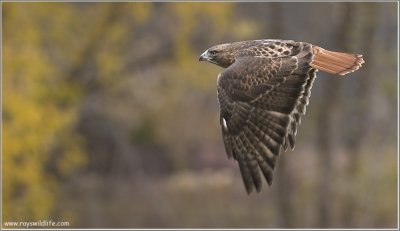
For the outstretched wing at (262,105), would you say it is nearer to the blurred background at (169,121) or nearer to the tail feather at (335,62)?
the tail feather at (335,62)

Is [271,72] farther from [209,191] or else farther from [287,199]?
[209,191]

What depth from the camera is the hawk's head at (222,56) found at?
22.6 feet

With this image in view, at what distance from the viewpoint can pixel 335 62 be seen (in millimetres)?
6215

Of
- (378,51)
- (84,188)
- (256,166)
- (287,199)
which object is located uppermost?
(256,166)

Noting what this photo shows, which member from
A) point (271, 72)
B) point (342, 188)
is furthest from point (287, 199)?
point (271, 72)

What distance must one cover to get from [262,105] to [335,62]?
58 cm

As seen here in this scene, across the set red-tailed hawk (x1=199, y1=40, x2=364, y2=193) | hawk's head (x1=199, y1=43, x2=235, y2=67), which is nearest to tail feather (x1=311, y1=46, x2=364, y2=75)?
red-tailed hawk (x1=199, y1=40, x2=364, y2=193)

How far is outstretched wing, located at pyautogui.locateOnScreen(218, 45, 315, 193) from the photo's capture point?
6.19 meters

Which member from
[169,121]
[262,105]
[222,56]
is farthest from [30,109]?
[169,121]

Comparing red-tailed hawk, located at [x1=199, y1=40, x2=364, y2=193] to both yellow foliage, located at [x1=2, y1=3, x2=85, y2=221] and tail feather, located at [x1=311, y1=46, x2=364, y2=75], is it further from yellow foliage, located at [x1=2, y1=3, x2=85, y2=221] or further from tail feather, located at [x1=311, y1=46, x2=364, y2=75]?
yellow foliage, located at [x1=2, y1=3, x2=85, y2=221]

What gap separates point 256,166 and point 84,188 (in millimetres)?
13767

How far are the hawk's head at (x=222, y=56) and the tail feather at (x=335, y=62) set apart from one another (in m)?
0.75

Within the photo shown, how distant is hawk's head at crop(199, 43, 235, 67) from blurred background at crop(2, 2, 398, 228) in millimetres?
6335

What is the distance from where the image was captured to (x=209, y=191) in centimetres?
1903
